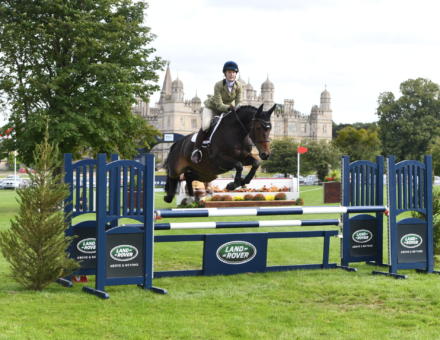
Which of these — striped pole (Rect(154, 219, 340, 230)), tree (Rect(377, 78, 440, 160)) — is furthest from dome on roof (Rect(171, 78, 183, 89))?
striped pole (Rect(154, 219, 340, 230))

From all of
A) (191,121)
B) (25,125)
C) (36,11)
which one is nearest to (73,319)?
(25,125)

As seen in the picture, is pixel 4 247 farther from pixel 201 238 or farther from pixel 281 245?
pixel 281 245

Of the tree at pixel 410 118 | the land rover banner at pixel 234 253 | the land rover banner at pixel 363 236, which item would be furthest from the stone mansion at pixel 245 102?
the land rover banner at pixel 234 253

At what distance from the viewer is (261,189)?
25.7 metres

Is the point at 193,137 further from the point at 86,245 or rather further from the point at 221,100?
the point at 86,245

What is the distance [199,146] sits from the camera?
741 centimetres

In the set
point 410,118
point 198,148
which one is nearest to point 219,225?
point 198,148

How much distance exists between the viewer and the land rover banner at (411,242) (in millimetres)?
9008

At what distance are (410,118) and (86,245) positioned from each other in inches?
2721

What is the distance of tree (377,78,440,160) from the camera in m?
70.6

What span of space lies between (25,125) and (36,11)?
14.8ft

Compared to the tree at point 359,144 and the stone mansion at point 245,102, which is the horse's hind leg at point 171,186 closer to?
the tree at point 359,144

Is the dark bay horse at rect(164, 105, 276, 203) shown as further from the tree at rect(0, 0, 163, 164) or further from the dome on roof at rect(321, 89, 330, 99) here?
the dome on roof at rect(321, 89, 330, 99)

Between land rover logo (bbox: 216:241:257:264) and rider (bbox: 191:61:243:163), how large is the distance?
1.74 metres
